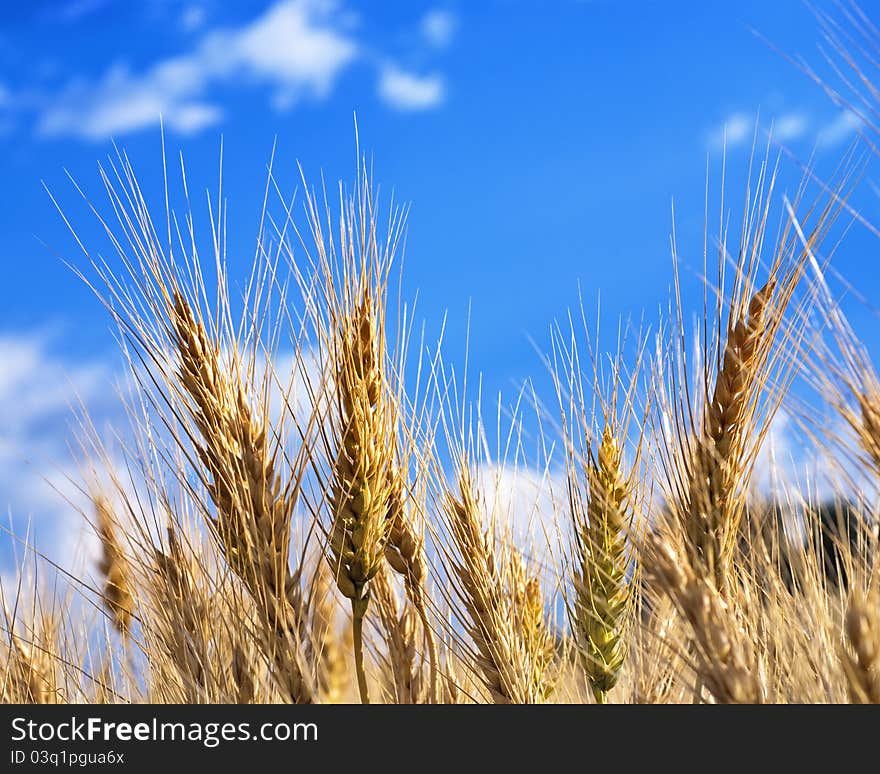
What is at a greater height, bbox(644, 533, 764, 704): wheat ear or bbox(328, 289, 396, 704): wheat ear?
bbox(328, 289, 396, 704): wheat ear

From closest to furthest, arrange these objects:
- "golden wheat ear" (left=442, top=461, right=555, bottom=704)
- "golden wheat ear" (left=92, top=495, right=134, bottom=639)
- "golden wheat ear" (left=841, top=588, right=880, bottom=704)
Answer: "golden wheat ear" (left=841, top=588, right=880, bottom=704) < "golden wheat ear" (left=442, top=461, right=555, bottom=704) < "golden wheat ear" (left=92, top=495, right=134, bottom=639)

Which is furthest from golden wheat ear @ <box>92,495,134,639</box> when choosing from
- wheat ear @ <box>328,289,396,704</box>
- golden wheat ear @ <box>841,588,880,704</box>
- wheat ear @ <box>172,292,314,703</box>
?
golden wheat ear @ <box>841,588,880,704</box>

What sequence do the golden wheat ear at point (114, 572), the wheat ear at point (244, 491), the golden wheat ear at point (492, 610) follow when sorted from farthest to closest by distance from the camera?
the golden wheat ear at point (114, 572) → the golden wheat ear at point (492, 610) → the wheat ear at point (244, 491)

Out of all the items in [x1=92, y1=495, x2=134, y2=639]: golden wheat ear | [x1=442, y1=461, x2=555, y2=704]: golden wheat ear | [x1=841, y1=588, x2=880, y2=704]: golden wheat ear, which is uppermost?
[x1=92, y1=495, x2=134, y2=639]: golden wheat ear

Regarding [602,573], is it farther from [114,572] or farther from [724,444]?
[114,572]

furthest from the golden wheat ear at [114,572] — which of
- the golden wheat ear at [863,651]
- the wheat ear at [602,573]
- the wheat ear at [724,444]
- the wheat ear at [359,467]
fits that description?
the golden wheat ear at [863,651]

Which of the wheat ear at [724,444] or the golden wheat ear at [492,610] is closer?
the wheat ear at [724,444]

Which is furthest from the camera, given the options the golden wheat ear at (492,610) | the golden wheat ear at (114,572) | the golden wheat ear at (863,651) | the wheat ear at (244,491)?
the golden wheat ear at (114,572)

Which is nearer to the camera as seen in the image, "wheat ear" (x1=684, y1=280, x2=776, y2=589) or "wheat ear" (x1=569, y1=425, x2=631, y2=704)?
"wheat ear" (x1=684, y1=280, x2=776, y2=589)

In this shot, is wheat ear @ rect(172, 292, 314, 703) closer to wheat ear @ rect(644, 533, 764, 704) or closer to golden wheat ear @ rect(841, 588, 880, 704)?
wheat ear @ rect(644, 533, 764, 704)

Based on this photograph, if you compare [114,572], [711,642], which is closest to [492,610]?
[711,642]

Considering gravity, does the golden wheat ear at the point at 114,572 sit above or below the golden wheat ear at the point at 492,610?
above

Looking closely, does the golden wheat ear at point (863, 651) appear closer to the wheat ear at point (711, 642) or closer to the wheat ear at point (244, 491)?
the wheat ear at point (711, 642)
